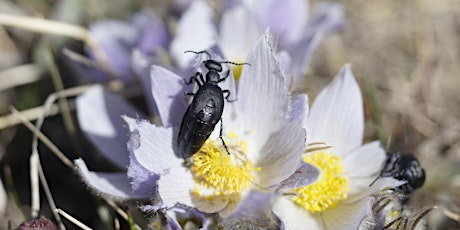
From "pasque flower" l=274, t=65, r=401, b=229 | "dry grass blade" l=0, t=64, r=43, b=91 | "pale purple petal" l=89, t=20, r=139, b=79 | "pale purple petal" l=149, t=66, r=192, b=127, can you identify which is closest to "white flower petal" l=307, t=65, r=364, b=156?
"pasque flower" l=274, t=65, r=401, b=229

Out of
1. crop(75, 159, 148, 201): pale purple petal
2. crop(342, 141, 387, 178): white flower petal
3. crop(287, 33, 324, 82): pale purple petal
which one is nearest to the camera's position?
crop(75, 159, 148, 201): pale purple petal

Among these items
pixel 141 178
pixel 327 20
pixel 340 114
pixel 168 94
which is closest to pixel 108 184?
pixel 141 178

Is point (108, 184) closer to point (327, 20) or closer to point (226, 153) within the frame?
point (226, 153)

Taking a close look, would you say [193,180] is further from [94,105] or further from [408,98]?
[408,98]

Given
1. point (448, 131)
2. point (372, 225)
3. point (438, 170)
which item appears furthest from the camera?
point (448, 131)

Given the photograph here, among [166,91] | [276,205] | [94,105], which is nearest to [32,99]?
[94,105]

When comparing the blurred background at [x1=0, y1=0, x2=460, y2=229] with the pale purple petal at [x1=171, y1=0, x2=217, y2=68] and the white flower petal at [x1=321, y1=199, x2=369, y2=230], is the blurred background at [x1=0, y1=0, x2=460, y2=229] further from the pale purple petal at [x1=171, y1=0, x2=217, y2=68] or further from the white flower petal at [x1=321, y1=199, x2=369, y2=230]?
the white flower petal at [x1=321, y1=199, x2=369, y2=230]

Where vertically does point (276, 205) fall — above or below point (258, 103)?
below
